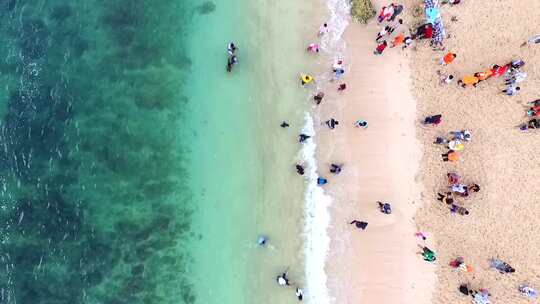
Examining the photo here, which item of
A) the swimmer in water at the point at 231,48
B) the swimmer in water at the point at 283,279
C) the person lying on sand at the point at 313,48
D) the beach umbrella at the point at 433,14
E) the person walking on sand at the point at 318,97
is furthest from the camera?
the swimmer in water at the point at 231,48

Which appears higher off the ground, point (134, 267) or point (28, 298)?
point (134, 267)

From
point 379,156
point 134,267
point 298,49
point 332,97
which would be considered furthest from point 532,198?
point 134,267

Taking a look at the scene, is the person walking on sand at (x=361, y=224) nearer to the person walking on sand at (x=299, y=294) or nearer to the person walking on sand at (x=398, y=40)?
the person walking on sand at (x=299, y=294)

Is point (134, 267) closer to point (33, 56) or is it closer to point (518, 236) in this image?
point (33, 56)

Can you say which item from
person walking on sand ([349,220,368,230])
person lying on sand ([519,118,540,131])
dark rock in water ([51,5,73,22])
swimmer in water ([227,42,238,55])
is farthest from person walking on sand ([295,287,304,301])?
dark rock in water ([51,5,73,22])

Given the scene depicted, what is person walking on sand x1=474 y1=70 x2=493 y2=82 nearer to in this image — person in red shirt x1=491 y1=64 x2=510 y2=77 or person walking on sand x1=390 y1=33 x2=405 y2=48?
person in red shirt x1=491 y1=64 x2=510 y2=77

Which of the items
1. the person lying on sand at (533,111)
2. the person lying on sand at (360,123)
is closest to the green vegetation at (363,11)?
the person lying on sand at (360,123)
